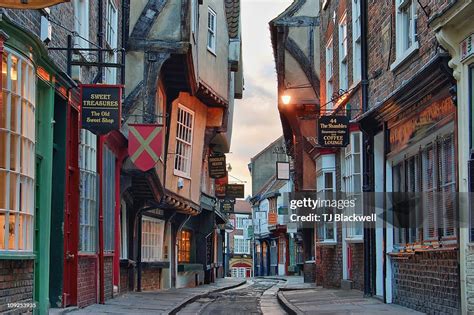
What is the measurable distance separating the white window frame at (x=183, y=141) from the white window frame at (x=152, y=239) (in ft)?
6.08

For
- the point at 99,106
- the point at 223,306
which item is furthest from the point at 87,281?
the point at 223,306

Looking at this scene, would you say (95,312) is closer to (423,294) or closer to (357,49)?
(423,294)

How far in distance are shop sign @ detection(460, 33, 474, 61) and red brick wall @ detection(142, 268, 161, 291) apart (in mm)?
15712

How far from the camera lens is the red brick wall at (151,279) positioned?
82.0 feet

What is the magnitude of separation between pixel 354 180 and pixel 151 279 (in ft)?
29.2

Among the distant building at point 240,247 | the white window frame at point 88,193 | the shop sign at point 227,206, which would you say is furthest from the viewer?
the distant building at point 240,247

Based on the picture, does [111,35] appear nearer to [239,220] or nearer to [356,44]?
[356,44]

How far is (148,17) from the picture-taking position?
20.8 m

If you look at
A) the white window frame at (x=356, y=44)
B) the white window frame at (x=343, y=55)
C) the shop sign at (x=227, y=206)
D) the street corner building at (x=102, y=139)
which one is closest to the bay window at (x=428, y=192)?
the white window frame at (x=356, y=44)

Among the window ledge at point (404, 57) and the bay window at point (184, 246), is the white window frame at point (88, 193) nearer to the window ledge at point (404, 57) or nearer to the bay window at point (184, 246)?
the window ledge at point (404, 57)

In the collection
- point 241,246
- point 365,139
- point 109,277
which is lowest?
point 241,246

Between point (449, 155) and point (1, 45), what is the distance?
6823 mm

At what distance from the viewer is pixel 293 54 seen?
29578 millimetres

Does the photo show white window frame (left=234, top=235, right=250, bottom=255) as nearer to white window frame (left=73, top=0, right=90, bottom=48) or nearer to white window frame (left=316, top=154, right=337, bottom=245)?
white window frame (left=316, top=154, right=337, bottom=245)
